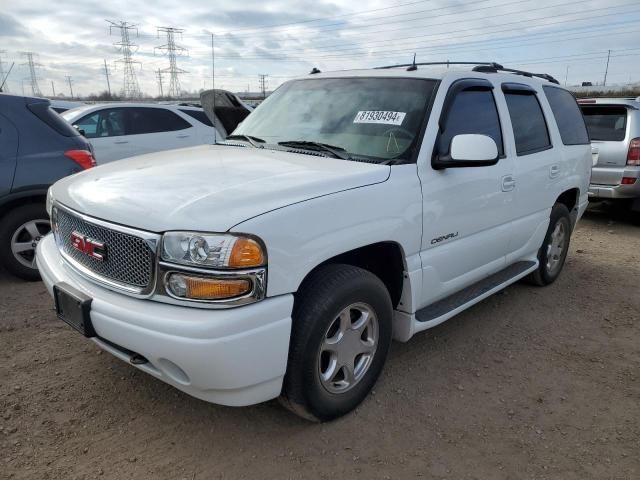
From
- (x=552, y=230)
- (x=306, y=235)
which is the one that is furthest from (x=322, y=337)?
(x=552, y=230)

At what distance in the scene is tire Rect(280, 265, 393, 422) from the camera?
2443mm

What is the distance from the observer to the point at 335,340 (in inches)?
106

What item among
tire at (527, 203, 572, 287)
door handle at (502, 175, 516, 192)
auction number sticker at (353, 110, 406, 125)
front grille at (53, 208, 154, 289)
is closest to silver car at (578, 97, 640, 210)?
tire at (527, 203, 572, 287)

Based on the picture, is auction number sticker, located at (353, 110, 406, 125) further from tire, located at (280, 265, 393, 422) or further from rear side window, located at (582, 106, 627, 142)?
rear side window, located at (582, 106, 627, 142)

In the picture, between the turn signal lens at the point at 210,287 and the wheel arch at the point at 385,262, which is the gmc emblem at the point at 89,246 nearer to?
the turn signal lens at the point at 210,287

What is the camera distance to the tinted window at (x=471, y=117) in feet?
10.7

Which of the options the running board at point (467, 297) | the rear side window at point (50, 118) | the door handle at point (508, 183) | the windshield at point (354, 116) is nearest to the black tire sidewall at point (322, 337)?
the running board at point (467, 297)

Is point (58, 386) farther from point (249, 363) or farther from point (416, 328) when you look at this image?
point (416, 328)

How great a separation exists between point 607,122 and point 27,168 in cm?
769

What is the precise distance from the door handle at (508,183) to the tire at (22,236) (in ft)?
13.1

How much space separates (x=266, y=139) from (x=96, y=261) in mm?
1488

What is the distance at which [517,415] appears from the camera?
294 cm

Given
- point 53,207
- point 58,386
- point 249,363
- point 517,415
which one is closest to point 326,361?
point 249,363

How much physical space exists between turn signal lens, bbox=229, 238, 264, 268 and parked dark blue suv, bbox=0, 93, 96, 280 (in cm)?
327
